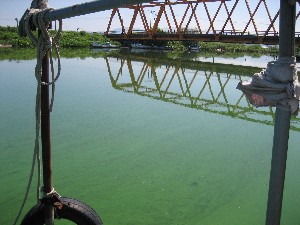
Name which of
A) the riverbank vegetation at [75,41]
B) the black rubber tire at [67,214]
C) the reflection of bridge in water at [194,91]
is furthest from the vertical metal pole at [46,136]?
the riverbank vegetation at [75,41]

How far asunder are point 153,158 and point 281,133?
2.92 m

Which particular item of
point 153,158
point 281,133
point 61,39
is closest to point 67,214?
point 281,133

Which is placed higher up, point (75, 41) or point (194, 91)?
point (75, 41)

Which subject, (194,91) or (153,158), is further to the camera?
(194,91)

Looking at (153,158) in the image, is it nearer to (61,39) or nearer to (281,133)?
(281,133)

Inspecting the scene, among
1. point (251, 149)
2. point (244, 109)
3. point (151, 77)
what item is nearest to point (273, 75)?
point (251, 149)

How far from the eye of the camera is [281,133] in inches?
37.3

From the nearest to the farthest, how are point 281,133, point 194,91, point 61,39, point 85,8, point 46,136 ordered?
point 281,133
point 85,8
point 46,136
point 194,91
point 61,39

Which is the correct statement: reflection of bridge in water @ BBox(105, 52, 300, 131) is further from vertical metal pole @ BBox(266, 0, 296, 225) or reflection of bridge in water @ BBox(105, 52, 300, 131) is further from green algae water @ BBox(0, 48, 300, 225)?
vertical metal pole @ BBox(266, 0, 296, 225)

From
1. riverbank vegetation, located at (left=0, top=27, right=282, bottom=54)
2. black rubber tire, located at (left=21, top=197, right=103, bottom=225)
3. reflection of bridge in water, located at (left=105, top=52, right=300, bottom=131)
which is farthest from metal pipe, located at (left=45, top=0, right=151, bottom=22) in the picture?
riverbank vegetation, located at (left=0, top=27, right=282, bottom=54)

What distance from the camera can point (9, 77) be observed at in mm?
9234

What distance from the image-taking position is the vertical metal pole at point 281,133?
0.90 m

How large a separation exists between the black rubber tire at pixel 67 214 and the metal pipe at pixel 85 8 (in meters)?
0.96

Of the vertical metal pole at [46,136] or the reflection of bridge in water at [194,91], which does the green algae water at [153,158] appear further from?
the vertical metal pole at [46,136]
